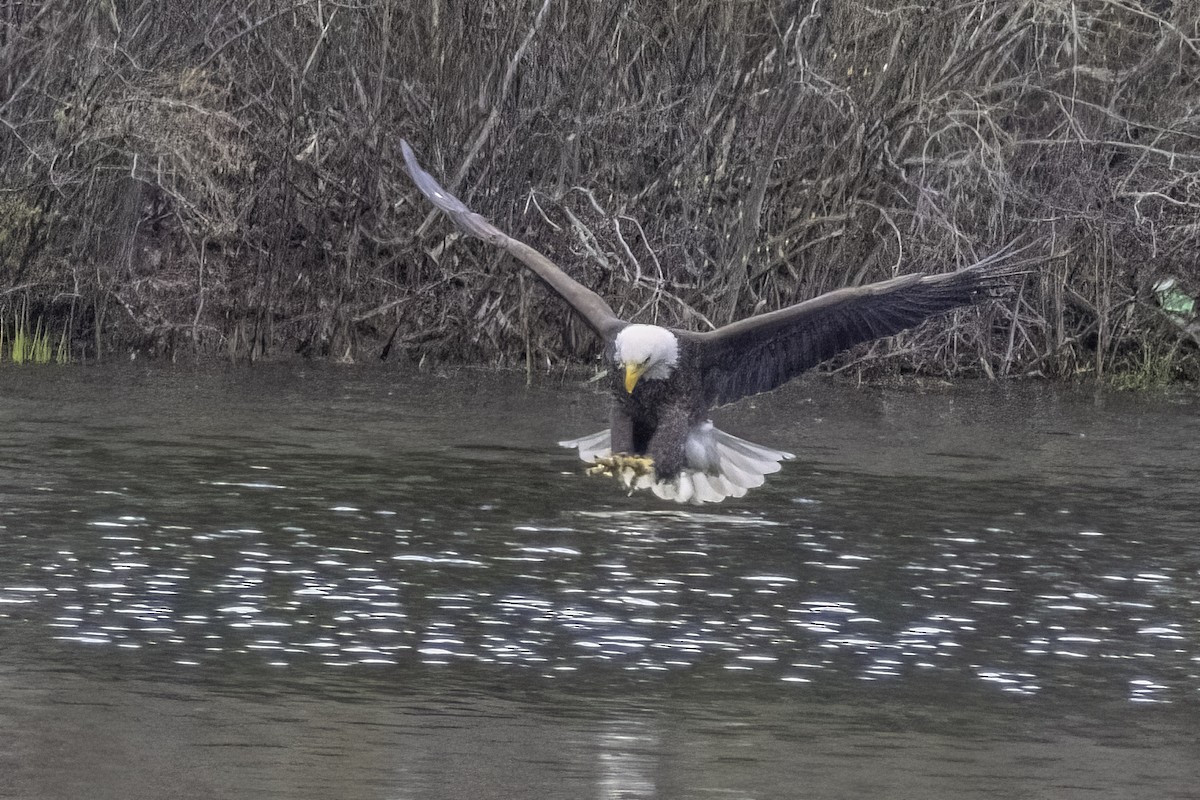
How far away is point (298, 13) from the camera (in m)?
16.0

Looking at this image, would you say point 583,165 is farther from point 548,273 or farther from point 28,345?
point 548,273

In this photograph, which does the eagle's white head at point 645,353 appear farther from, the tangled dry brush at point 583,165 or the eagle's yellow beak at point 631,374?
the tangled dry brush at point 583,165

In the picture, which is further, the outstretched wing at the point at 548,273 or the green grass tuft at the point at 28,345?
the green grass tuft at the point at 28,345

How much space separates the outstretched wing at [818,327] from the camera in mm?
8438

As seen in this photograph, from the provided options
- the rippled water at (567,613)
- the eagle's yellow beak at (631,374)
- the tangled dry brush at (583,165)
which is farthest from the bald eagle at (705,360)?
the tangled dry brush at (583,165)

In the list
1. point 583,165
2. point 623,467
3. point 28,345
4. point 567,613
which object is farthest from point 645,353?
point 28,345

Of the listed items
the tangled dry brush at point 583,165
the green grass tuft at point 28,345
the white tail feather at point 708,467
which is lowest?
the white tail feather at point 708,467

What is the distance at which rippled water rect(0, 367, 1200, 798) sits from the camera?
5.38m

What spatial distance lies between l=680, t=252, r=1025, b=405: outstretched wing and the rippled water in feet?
2.23

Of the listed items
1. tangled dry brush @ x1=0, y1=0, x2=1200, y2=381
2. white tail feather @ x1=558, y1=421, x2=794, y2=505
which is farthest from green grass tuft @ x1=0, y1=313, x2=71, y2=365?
white tail feather @ x1=558, y1=421, x2=794, y2=505

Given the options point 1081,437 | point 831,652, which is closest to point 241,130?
point 1081,437

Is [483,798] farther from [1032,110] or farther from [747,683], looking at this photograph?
[1032,110]

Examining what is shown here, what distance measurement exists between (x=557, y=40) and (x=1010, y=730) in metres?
10.5

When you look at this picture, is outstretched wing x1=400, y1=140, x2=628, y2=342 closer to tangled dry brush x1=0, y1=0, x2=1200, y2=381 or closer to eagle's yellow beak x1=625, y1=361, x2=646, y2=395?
eagle's yellow beak x1=625, y1=361, x2=646, y2=395
